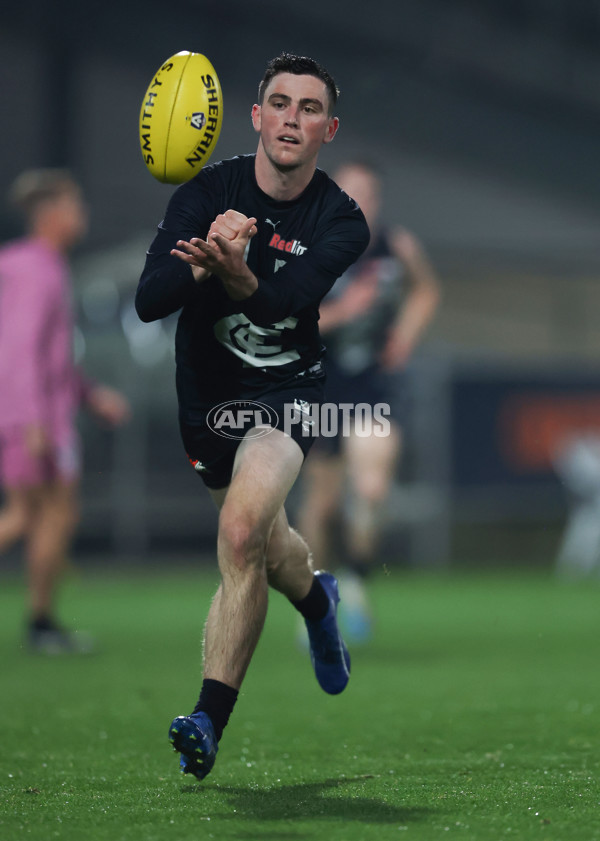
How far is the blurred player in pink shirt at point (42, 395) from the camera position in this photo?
26.8ft

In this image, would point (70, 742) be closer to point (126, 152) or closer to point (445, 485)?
point (445, 485)

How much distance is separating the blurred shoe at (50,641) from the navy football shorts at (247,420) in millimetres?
3664

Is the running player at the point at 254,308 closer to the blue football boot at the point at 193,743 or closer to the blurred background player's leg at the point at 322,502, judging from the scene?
the blue football boot at the point at 193,743

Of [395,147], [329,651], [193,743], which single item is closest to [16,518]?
[329,651]

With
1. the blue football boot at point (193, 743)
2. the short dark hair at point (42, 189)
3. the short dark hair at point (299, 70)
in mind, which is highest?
the short dark hair at point (42, 189)

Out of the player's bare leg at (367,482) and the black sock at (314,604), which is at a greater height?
the player's bare leg at (367,482)

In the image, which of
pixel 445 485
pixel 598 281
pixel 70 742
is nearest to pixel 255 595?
pixel 70 742

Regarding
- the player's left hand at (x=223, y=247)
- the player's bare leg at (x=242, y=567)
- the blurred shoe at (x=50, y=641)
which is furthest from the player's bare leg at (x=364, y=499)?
the player's left hand at (x=223, y=247)

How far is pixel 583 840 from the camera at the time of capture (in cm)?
Answer: 351

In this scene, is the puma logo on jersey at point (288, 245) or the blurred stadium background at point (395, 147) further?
the blurred stadium background at point (395, 147)

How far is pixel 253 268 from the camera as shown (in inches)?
184

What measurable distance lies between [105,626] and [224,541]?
5703 mm

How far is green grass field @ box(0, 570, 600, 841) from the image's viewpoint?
3.79m

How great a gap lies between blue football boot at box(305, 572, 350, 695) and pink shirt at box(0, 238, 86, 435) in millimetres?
3345
